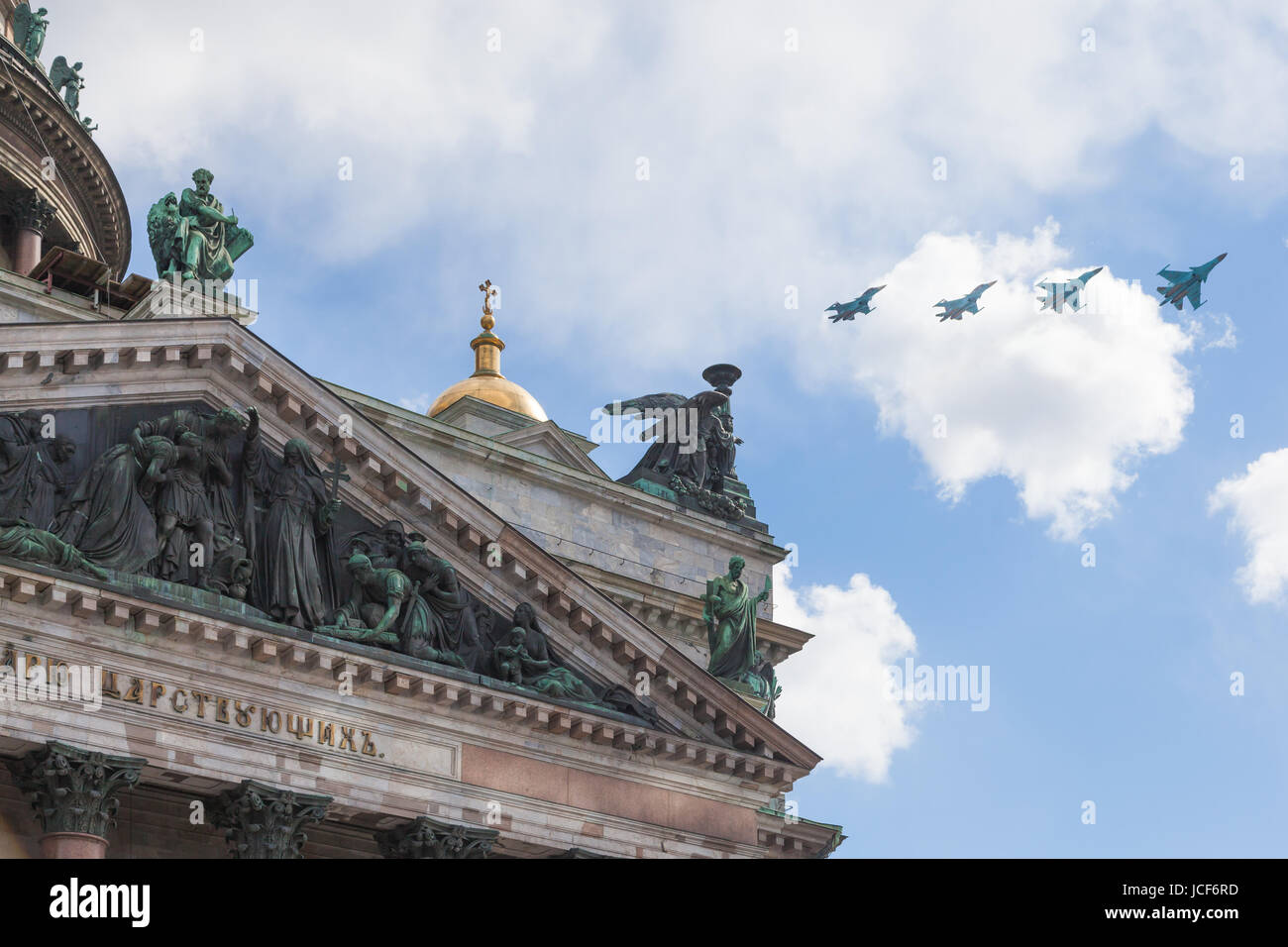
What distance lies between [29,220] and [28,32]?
7.05 m

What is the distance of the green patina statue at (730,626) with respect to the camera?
34125 mm

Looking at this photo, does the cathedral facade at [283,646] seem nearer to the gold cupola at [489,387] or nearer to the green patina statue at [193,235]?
the green patina statue at [193,235]

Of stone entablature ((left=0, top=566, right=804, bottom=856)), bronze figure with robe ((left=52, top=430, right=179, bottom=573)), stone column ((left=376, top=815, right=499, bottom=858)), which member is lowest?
stone column ((left=376, top=815, right=499, bottom=858))

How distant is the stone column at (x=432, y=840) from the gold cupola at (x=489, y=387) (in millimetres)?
14209

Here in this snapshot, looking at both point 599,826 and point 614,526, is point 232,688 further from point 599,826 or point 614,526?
point 614,526

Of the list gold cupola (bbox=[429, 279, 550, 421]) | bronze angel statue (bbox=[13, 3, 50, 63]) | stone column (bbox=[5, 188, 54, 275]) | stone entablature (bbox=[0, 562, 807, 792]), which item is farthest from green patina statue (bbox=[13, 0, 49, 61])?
stone entablature (bbox=[0, 562, 807, 792])

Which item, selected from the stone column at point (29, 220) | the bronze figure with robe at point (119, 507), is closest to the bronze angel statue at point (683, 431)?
the bronze figure with robe at point (119, 507)

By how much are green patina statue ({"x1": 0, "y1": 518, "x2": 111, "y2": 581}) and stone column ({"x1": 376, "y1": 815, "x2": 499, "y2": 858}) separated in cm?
562

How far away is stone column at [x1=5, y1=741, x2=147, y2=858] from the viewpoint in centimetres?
2616

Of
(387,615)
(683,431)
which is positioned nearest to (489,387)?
(683,431)

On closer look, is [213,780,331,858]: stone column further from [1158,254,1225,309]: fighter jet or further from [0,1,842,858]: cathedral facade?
[1158,254,1225,309]: fighter jet

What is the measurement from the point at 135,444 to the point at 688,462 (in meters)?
15.4

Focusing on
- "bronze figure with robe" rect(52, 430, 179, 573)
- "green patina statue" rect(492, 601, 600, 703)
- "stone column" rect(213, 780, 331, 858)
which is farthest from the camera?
"green patina statue" rect(492, 601, 600, 703)

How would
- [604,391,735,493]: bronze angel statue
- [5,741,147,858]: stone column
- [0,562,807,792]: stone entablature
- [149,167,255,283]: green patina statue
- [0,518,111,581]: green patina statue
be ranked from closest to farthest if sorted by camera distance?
[5,741,147,858]: stone column, [0,518,111,581]: green patina statue, [0,562,807,792]: stone entablature, [149,167,255,283]: green patina statue, [604,391,735,493]: bronze angel statue
